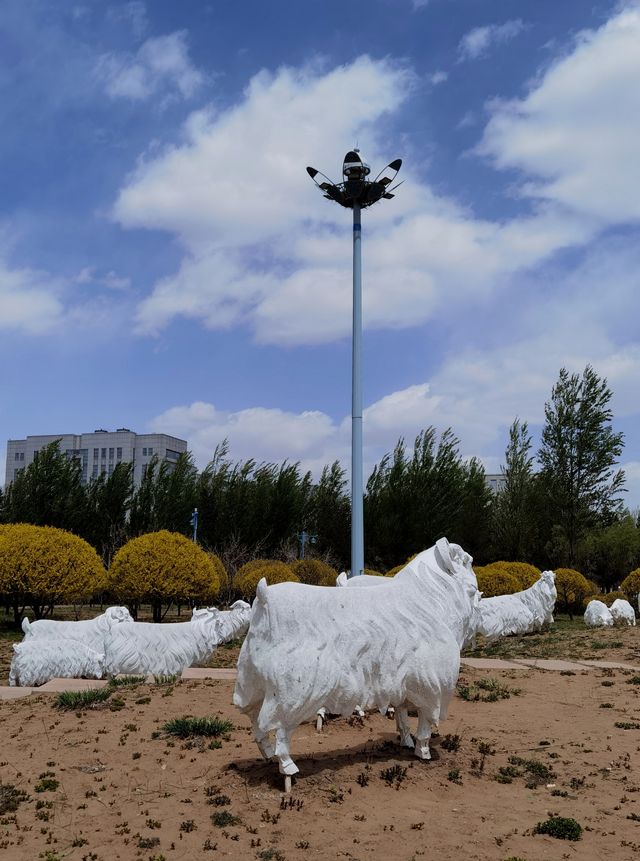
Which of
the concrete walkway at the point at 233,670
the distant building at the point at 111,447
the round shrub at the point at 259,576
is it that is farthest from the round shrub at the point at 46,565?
the distant building at the point at 111,447

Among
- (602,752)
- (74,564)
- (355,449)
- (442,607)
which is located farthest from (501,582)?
(442,607)

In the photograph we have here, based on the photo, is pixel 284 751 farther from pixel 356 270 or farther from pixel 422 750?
pixel 356 270

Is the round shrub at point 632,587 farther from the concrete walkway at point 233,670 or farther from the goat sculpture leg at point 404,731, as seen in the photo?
the goat sculpture leg at point 404,731

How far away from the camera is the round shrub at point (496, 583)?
2080 centimetres

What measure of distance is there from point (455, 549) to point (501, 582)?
15.8 metres

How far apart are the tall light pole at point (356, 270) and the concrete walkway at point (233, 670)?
10.6 feet

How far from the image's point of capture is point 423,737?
5.79 m

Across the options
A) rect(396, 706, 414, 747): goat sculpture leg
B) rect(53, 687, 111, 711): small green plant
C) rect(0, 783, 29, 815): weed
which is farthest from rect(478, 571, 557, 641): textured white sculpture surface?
rect(0, 783, 29, 815): weed

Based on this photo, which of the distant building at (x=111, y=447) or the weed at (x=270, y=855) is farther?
the distant building at (x=111, y=447)

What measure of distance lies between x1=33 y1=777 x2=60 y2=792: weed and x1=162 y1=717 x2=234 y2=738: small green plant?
1.28 m

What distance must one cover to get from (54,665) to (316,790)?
6.46m

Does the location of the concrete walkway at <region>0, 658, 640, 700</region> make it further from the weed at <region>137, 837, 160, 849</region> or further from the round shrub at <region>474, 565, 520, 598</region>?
the round shrub at <region>474, 565, 520, 598</region>

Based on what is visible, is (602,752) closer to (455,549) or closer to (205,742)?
(455,549)

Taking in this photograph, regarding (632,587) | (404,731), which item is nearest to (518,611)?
(632,587)
